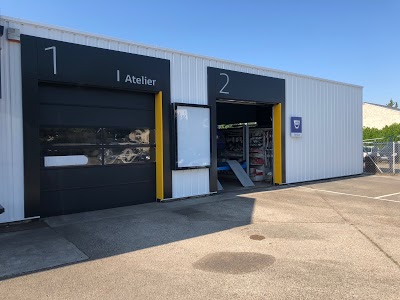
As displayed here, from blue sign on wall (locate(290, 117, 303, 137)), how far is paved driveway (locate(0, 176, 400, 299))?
4.46 m

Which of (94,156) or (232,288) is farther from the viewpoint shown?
(94,156)

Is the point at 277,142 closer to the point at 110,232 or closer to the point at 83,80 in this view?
the point at 83,80

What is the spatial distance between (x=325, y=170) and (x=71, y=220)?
1032 cm

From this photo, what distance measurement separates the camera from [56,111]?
770cm

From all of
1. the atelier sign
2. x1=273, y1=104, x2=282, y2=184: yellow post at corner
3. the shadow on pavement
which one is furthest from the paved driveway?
x1=273, y1=104, x2=282, y2=184: yellow post at corner

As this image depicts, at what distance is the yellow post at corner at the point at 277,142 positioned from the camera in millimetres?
12273

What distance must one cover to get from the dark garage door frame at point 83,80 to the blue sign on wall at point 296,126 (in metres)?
5.26

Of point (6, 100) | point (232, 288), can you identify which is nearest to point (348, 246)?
point (232, 288)

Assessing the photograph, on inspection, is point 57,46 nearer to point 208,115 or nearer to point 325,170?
point 208,115

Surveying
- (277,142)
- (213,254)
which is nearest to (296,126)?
(277,142)

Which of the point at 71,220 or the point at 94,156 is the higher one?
the point at 94,156

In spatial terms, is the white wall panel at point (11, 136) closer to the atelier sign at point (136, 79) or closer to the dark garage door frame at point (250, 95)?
the atelier sign at point (136, 79)

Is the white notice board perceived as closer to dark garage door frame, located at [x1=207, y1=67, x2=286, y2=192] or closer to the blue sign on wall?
dark garage door frame, located at [x1=207, y1=67, x2=286, y2=192]

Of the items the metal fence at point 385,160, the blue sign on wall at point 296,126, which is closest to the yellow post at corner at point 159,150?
the blue sign on wall at point 296,126
